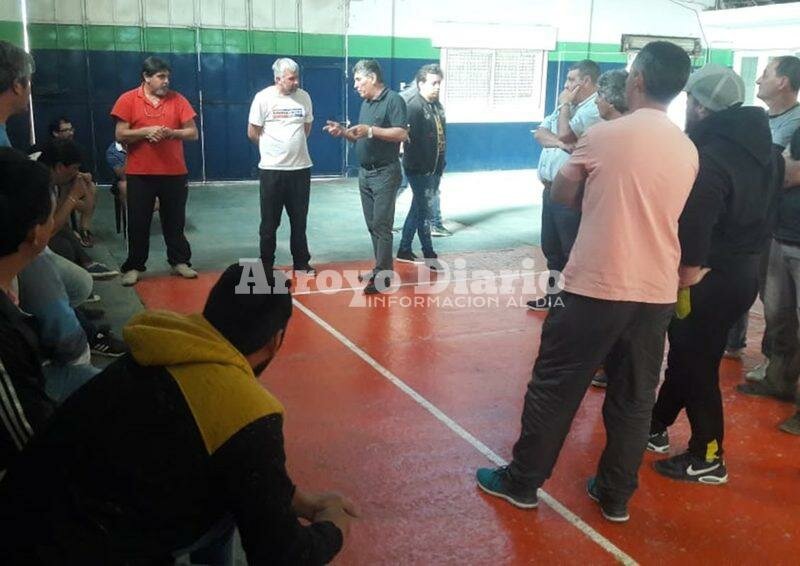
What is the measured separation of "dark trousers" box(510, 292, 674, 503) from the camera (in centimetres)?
253

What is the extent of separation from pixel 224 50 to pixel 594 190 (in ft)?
31.2

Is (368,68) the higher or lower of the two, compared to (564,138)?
higher

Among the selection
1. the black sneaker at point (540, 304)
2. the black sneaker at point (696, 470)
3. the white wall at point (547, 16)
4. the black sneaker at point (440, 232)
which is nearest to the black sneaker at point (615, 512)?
the black sneaker at point (696, 470)

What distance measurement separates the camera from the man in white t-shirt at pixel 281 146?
577 cm

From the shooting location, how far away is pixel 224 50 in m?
10.9

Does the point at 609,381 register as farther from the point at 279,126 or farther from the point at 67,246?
the point at 279,126

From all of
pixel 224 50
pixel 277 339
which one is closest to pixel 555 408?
pixel 277 339

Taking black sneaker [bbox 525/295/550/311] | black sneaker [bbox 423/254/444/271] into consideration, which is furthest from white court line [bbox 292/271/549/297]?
black sneaker [bbox 525/295/550/311]

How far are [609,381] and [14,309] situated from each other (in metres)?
1.96

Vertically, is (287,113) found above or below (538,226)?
above

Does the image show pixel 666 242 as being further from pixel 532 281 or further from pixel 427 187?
pixel 427 187

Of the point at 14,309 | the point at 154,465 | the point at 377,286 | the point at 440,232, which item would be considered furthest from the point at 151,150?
the point at 154,465

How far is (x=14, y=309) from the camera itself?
1964 mm

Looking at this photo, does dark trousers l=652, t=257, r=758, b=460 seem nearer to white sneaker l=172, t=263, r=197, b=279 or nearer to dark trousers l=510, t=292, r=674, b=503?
dark trousers l=510, t=292, r=674, b=503
